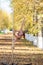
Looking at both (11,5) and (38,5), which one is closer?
(38,5)

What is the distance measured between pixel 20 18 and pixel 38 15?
40 centimetres

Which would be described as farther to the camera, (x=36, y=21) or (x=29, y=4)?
(x=36, y=21)

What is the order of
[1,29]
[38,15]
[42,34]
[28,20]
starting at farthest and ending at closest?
[1,29]
[42,34]
[28,20]
[38,15]

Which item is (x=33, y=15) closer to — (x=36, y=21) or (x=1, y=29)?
(x=36, y=21)

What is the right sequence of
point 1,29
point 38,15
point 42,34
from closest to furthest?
point 38,15 → point 42,34 → point 1,29

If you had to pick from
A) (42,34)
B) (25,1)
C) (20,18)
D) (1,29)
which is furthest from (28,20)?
(1,29)

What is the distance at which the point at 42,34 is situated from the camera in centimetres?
518

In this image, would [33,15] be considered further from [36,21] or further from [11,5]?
[11,5]

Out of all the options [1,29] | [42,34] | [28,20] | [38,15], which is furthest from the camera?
[1,29]

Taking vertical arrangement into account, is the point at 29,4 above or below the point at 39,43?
above

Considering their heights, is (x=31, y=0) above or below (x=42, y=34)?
above

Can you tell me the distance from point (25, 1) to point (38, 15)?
24 cm

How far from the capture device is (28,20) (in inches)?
152

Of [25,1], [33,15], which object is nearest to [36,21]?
[33,15]
